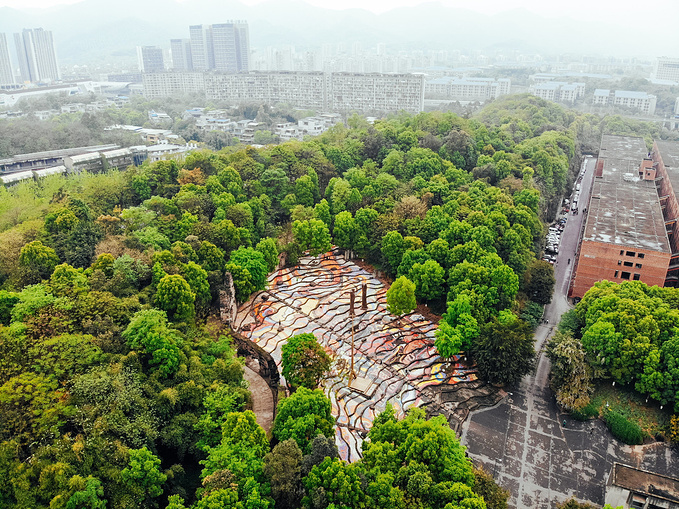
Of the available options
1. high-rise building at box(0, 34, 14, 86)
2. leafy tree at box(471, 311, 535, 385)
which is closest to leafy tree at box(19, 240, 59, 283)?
leafy tree at box(471, 311, 535, 385)

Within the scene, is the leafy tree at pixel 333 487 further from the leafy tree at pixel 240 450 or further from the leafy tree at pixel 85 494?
the leafy tree at pixel 85 494

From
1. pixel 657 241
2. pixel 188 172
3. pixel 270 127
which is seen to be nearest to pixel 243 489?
pixel 188 172

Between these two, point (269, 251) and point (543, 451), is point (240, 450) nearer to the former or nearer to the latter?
point (543, 451)

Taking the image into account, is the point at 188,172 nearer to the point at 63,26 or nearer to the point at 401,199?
the point at 401,199

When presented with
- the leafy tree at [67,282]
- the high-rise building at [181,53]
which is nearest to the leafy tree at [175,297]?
the leafy tree at [67,282]

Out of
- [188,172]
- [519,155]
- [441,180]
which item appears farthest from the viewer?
[519,155]

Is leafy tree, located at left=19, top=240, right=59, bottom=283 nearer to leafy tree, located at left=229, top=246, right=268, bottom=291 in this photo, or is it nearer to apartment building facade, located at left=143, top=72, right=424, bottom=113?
leafy tree, located at left=229, top=246, right=268, bottom=291
